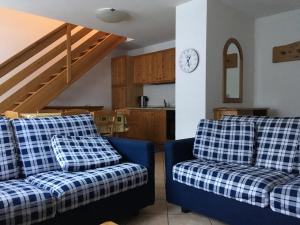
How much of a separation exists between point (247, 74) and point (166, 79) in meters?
1.80

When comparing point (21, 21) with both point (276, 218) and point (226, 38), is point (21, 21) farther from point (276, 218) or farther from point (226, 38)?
point (276, 218)

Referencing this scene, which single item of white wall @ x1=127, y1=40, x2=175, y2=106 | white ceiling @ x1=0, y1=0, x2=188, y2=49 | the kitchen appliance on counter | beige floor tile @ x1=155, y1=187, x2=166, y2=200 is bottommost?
beige floor tile @ x1=155, y1=187, x2=166, y2=200

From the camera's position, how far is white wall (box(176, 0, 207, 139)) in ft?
11.7

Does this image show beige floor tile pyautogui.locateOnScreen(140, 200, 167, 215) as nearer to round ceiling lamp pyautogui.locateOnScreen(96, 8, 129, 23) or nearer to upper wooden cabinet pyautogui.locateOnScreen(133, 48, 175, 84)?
round ceiling lamp pyautogui.locateOnScreen(96, 8, 129, 23)

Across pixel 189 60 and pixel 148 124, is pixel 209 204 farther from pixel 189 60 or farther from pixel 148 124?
pixel 148 124

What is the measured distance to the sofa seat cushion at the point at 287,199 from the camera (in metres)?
1.57

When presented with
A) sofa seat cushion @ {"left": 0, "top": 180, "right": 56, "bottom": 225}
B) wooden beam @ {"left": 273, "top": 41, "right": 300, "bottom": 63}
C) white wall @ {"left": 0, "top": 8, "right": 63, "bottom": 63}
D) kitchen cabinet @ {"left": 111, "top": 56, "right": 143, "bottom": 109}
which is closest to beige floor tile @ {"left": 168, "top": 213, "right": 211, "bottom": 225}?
sofa seat cushion @ {"left": 0, "top": 180, "right": 56, "bottom": 225}

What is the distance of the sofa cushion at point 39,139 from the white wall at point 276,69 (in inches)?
132

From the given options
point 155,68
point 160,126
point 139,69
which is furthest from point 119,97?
point 160,126

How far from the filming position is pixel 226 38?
3.88m

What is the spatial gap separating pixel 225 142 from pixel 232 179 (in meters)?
0.55

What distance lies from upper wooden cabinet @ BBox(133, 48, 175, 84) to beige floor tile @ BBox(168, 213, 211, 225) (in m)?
3.63

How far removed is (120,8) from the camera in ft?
12.9

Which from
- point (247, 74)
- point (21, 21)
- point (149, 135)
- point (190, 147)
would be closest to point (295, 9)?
point (247, 74)
